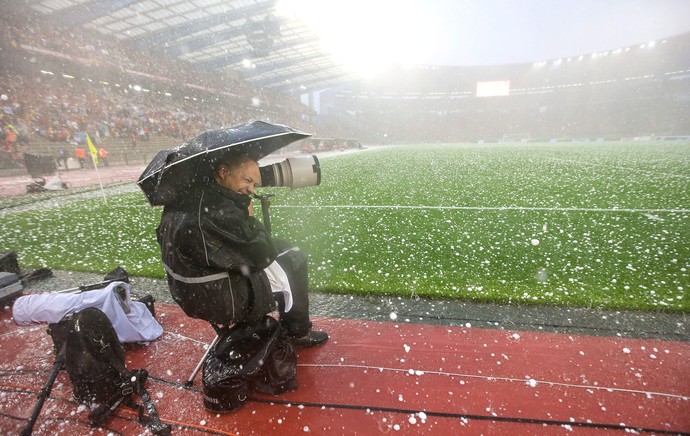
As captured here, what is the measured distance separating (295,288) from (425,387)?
954mm

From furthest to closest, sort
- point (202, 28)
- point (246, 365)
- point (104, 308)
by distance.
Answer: point (202, 28) → point (104, 308) → point (246, 365)

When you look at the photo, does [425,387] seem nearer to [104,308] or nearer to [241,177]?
[241,177]

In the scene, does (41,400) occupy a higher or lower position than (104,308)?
lower

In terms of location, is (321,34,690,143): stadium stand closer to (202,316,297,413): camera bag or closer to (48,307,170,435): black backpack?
(202,316,297,413): camera bag

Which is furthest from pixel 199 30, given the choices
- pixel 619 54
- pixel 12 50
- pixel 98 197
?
pixel 619 54

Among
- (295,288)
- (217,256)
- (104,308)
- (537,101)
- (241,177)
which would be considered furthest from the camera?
(537,101)

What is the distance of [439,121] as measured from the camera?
2308 inches

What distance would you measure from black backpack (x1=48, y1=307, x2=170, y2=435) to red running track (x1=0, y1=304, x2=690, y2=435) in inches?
2.9

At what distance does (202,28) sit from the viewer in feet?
69.1

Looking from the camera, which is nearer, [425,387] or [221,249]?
[221,249]

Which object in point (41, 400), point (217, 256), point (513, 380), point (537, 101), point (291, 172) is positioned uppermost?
point (537, 101)

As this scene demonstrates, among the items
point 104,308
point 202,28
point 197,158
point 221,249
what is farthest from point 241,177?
point 202,28

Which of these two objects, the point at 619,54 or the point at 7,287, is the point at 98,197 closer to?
the point at 7,287

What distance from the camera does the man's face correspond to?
65.1 inches
